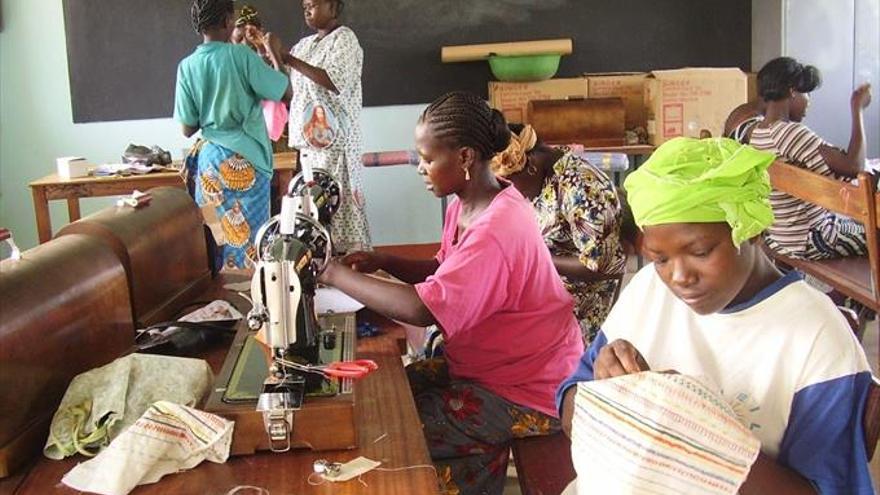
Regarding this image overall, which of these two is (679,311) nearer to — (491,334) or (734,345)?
(734,345)

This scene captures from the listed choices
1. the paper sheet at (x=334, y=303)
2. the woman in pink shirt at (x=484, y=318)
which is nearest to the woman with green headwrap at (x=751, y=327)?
the woman in pink shirt at (x=484, y=318)

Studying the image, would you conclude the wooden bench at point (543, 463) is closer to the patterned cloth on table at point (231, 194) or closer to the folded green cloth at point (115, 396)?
the folded green cloth at point (115, 396)

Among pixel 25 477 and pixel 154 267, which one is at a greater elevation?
pixel 154 267

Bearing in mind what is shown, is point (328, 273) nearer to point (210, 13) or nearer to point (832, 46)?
point (210, 13)

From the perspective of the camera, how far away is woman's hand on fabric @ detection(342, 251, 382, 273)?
7.45ft

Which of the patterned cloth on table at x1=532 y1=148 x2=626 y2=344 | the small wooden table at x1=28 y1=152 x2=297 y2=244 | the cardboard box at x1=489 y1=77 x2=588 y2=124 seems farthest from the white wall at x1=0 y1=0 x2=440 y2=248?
the patterned cloth on table at x1=532 y1=148 x2=626 y2=344

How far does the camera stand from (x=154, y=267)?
2291mm

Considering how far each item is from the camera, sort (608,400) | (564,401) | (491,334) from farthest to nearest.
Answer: (491,334)
(564,401)
(608,400)

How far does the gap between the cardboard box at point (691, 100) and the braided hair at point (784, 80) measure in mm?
1404

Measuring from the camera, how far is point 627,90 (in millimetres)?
5859

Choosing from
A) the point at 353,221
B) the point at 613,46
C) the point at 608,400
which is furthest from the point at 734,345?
the point at 613,46

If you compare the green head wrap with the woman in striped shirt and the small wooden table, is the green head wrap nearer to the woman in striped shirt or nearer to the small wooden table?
the woman in striped shirt

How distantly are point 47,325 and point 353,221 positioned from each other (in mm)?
3452

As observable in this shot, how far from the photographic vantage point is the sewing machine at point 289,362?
1482mm
